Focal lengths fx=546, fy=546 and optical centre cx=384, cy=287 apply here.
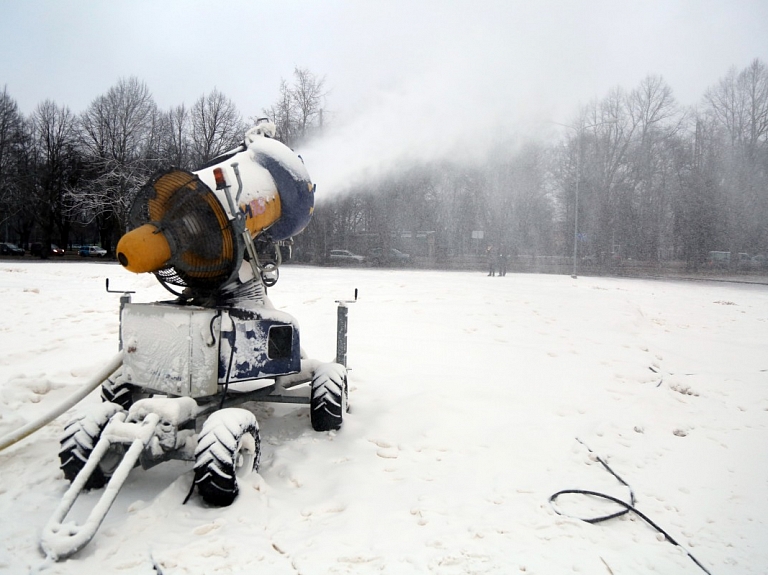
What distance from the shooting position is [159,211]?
166 inches

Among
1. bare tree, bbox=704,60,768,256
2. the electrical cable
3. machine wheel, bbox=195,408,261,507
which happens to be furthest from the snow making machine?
bare tree, bbox=704,60,768,256

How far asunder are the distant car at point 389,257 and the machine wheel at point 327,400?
33.2 meters

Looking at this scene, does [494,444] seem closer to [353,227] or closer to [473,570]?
[473,570]

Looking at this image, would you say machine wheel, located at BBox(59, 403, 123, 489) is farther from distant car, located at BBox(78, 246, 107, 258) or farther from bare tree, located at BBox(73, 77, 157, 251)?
distant car, located at BBox(78, 246, 107, 258)

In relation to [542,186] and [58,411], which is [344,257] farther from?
[58,411]

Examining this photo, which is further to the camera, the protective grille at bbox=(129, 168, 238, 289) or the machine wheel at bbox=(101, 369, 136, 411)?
the machine wheel at bbox=(101, 369, 136, 411)

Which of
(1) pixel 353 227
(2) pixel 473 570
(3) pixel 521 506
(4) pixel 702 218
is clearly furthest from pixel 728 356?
(4) pixel 702 218

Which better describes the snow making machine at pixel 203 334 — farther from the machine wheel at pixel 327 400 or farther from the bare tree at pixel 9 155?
the bare tree at pixel 9 155

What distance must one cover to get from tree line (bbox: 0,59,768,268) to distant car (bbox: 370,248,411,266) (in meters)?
1.20

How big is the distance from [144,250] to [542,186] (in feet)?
124

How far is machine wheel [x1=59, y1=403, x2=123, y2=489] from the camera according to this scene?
357cm

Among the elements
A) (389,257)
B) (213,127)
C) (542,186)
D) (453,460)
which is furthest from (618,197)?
(453,460)

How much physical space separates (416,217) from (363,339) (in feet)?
113

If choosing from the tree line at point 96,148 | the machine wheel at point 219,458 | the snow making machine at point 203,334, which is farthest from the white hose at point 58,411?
the tree line at point 96,148
